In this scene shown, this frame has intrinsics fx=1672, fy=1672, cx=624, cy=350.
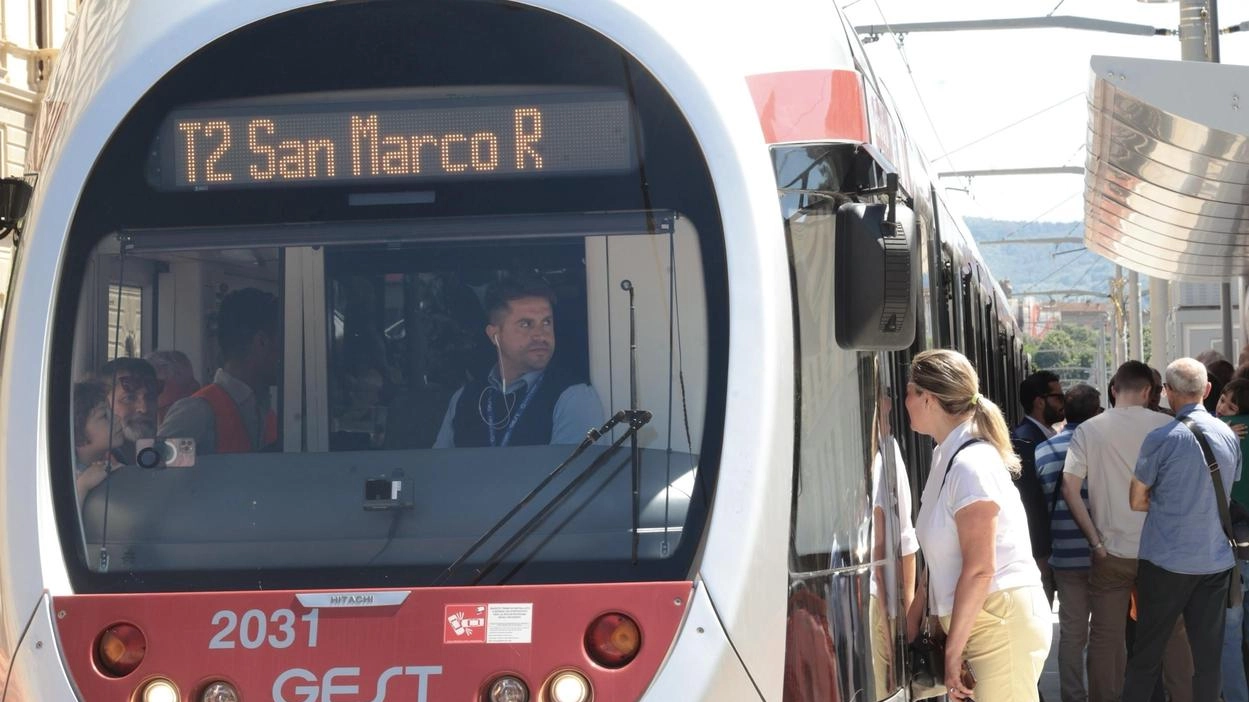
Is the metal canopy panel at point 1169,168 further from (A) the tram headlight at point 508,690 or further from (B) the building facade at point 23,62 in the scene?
(B) the building facade at point 23,62

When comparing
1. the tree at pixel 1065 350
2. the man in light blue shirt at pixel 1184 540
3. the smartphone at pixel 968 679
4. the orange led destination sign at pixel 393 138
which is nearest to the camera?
the orange led destination sign at pixel 393 138

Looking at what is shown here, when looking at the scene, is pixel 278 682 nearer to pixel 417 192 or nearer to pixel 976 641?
pixel 417 192

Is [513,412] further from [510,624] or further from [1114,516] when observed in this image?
[1114,516]

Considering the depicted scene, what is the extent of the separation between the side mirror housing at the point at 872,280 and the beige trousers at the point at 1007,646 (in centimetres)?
115

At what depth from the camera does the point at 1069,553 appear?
343 inches

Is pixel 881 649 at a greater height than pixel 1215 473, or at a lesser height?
lesser

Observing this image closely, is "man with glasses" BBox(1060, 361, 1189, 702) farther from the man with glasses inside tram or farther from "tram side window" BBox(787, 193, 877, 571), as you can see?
the man with glasses inside tram

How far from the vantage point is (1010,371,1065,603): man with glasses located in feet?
28.6

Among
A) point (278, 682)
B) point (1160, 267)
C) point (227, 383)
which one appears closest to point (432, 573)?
point (278, 682)

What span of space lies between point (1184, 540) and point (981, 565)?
2.99 meters

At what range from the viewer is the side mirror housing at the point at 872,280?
4348 mm

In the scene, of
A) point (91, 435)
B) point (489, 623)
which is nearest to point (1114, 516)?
point (489, 623)

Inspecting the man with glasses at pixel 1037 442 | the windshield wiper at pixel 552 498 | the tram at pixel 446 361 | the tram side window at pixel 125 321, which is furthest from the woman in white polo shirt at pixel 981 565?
the man with glasses at pixel 1037 442

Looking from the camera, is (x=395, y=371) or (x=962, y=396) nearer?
(x=395, y=371)
